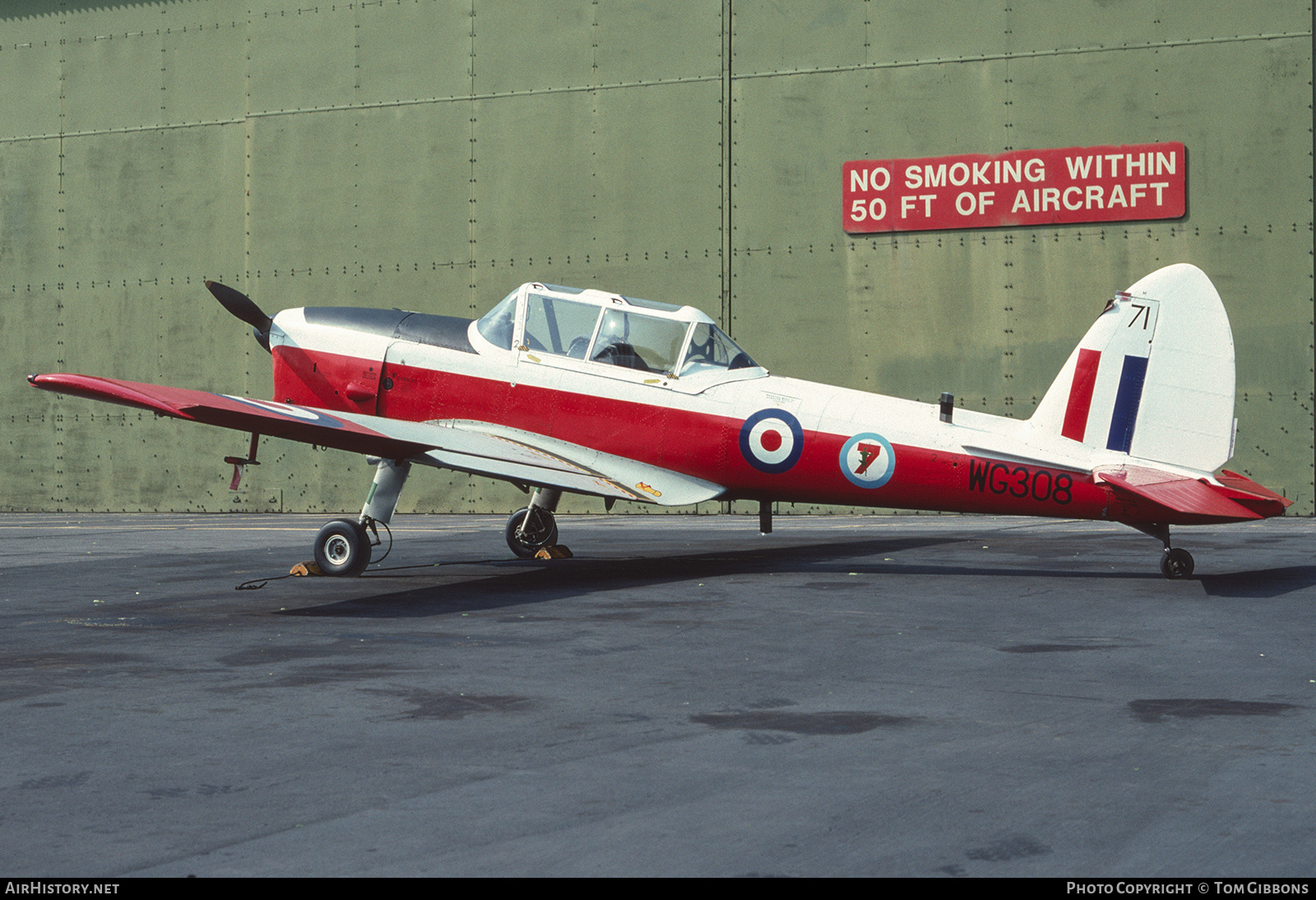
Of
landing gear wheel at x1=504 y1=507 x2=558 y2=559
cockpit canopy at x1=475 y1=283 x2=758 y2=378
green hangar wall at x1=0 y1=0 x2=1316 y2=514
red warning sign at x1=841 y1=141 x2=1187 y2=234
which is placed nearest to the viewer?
cockpit canopy at x1=475 y1=283 x2=758 y2=378

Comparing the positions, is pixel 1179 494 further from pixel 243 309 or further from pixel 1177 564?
pixel 243 309

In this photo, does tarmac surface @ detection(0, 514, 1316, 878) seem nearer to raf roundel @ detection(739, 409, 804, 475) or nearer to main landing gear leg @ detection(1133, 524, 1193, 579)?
main landing gear leg @ detection(1133, 524, 1193, 579)

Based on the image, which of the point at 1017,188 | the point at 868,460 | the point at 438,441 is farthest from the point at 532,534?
the point at 1017,188

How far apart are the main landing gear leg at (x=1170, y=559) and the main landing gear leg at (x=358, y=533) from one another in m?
6.81

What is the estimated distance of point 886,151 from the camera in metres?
21.0

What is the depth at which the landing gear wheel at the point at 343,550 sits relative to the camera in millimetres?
12367

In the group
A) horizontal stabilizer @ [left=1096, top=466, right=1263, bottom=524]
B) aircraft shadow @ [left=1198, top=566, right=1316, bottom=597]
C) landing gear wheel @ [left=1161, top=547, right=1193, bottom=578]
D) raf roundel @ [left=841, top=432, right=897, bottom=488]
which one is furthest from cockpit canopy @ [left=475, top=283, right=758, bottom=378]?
aircraft shadow @ [left=1198, top=566, right=1316, bottom=597]

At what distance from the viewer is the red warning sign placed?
1983cm

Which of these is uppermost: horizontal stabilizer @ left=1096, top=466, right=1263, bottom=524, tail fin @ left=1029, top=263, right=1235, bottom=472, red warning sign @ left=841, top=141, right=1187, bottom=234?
red warning sign @ left=841, top=141, right=1187, bottom=234

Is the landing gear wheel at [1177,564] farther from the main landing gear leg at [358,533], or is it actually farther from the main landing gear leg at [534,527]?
the main landing gear leg at [358,533]

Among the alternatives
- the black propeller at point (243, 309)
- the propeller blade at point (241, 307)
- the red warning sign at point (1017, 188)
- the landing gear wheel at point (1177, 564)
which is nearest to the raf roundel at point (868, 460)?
the landing gear wheel at point (1177, 564)

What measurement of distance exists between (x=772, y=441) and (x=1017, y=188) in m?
10.1

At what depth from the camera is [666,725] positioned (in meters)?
5.98

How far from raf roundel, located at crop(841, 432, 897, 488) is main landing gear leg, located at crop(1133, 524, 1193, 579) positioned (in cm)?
225
